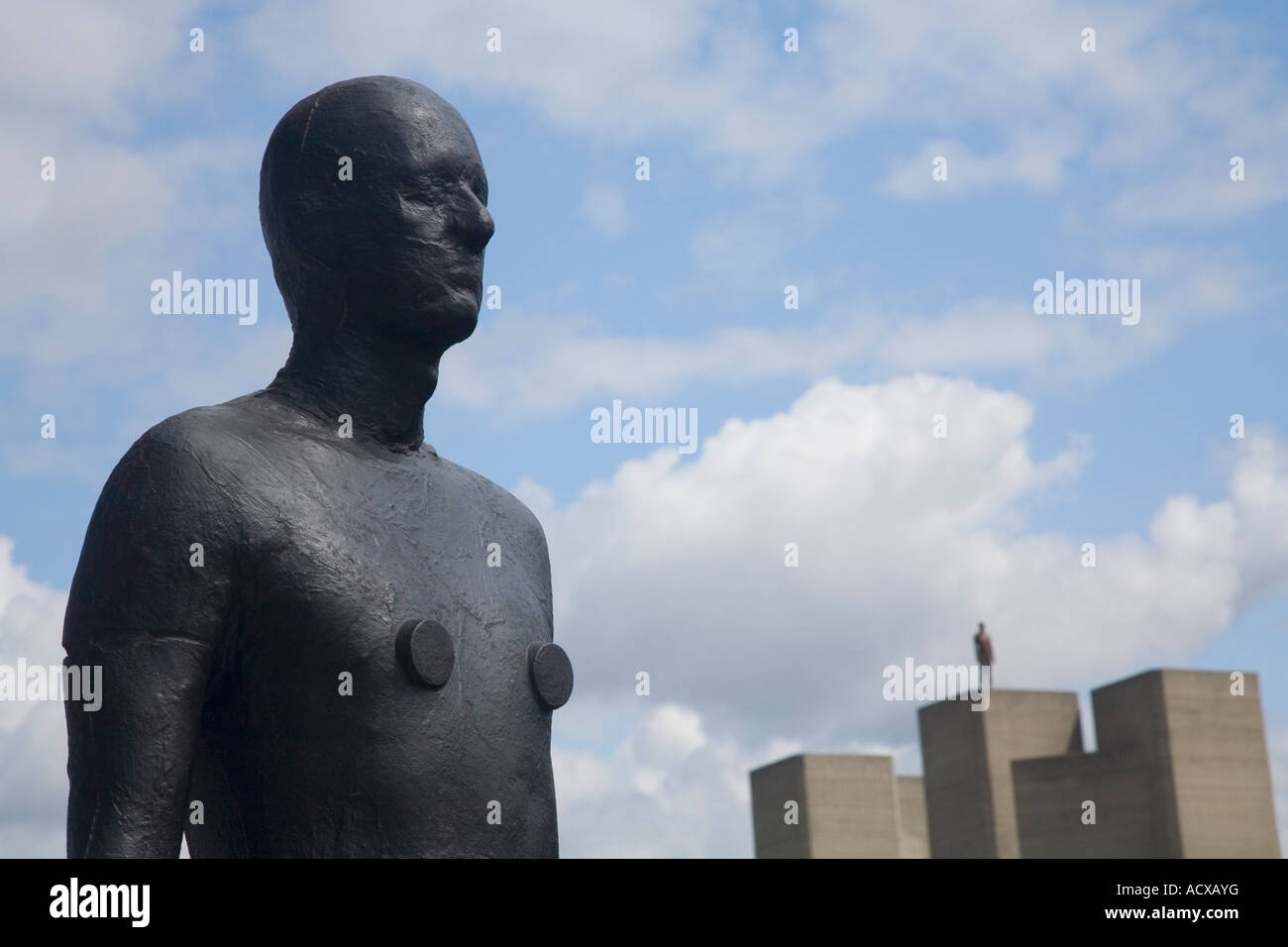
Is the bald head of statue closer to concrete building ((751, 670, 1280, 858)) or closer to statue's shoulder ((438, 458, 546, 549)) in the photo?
statue's shoulder ((438, 458, 546, 549))

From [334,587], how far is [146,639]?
0.41 metres

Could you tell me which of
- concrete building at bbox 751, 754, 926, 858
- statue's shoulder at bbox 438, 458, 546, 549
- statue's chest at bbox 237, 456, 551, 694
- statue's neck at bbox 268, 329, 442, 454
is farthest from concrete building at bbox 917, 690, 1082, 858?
statue's neck at bbox 268, 329, 442, 454

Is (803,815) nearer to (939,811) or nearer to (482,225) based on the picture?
(939,811)

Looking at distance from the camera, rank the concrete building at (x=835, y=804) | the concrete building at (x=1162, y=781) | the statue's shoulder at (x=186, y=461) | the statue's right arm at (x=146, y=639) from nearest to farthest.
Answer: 1. the statue's right arm at (x=146, y=639)
2. the statue's shoulder at (x=186, y=461)
3. the concrete building at (x=1162, y=781)
4. the concrete building at (x=835, y=804)

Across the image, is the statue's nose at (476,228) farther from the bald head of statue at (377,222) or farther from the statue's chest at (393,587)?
the statue's chest at (393,587)

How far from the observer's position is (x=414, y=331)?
4070 mm

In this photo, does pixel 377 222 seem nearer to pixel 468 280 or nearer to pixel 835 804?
pixel 468 280

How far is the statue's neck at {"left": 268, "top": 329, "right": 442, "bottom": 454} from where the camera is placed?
13.5ft

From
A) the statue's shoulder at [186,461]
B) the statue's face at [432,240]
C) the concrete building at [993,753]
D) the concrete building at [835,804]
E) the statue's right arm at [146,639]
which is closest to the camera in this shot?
the statue's right arm at [146,639]

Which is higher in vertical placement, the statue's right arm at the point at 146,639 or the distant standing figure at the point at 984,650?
the distant standing figure at the point at 984,650

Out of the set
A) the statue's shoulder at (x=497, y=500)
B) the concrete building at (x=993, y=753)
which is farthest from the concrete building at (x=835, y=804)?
the statue's shoulder at (x=497, y=500)

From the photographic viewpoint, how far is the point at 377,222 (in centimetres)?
403

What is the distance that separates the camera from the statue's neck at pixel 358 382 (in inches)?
161
